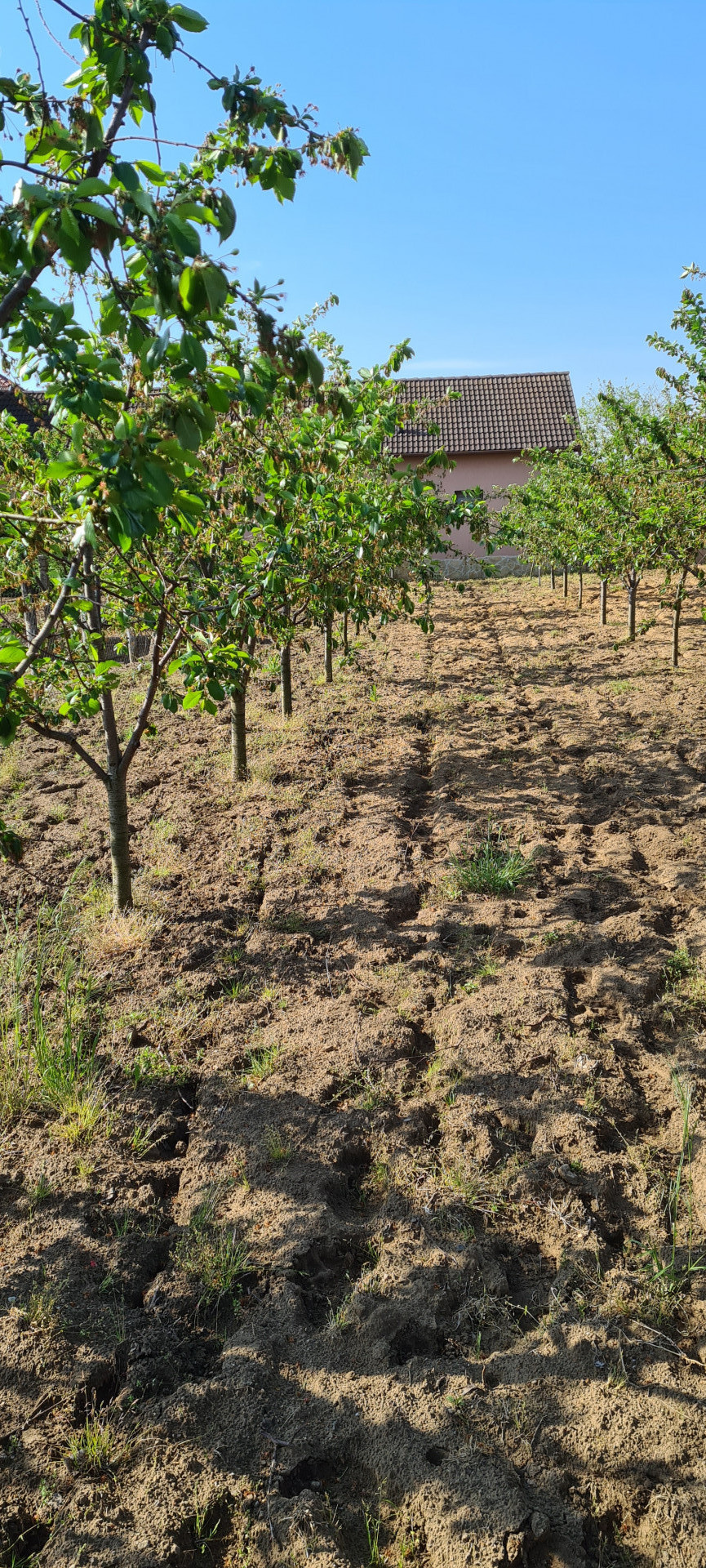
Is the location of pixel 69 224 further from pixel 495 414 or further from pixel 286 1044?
pixel 495 414

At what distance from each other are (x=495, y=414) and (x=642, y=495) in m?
17.6

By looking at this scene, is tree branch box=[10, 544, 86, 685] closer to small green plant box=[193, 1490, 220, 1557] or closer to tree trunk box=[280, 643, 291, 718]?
small green plant box=[193, 1490, 220, 1557]

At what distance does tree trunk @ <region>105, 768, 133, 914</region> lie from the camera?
16.9 feet

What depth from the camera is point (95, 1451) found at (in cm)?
235

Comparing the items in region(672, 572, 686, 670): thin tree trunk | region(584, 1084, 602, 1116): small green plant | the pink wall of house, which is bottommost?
region(584, 1084, 602, 1116): small green plant

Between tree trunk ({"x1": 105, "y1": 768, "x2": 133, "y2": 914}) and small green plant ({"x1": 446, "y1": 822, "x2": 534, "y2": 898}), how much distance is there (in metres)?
1.90

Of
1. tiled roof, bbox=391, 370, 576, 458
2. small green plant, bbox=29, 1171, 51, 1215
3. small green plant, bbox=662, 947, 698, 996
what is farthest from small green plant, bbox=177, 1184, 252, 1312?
tiled roof, bbox=391, 370, 576, 458

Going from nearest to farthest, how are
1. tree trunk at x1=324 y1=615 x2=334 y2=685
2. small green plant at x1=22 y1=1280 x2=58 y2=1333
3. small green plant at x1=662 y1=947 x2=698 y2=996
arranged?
small green plant at x1=22 y1=1280 x2=58 y2=1333 → small green plant at x1=662 y1=947 x2=698 y2=996 → tree trunk at x1=324 y1=615 x2=334 y2=685

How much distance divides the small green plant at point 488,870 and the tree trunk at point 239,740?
2213 millimetres

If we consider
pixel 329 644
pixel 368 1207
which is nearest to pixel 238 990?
pixel 368 1207

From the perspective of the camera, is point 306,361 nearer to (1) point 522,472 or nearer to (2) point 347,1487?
(2) point 347,1487

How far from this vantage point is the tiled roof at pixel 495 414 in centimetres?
2614

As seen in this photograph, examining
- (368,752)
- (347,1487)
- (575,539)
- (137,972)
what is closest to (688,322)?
(368,752)

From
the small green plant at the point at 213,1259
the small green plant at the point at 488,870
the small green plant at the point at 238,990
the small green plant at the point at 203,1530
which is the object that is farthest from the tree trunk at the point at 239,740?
the small green plant at the point at 203,1530
